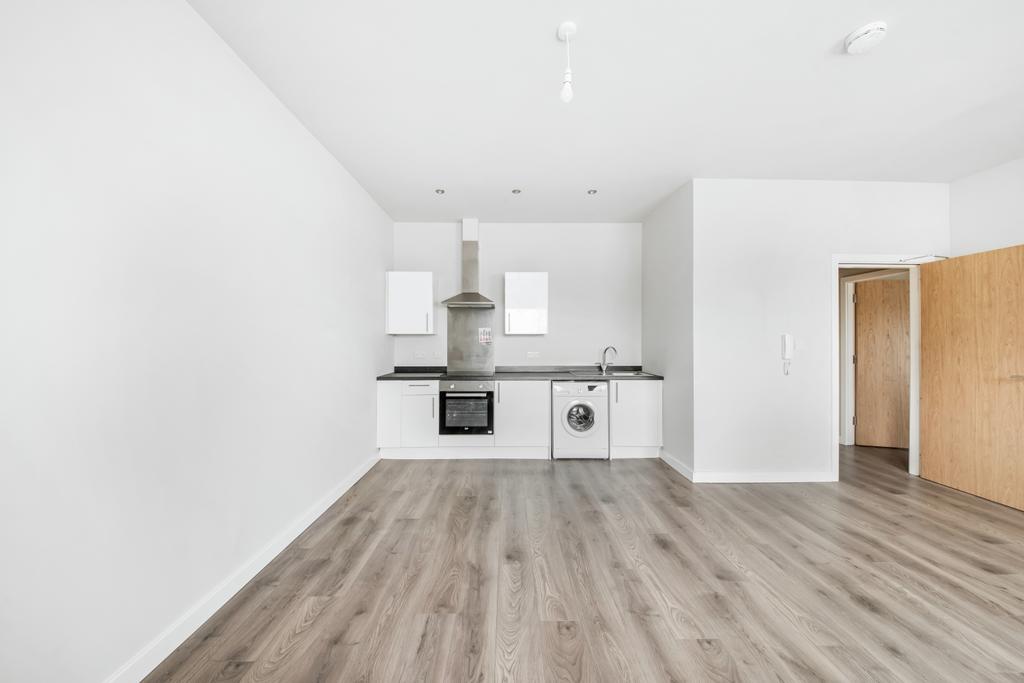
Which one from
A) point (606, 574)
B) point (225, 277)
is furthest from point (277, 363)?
point (606, 574)

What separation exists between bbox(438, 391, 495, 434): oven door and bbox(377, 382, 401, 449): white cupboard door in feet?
1.51

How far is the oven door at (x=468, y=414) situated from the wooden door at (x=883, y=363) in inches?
174

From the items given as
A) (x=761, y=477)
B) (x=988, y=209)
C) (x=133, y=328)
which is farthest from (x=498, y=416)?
(x=988, y=209)

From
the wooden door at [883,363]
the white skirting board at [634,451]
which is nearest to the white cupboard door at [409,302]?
the white skirting board at [634,451]

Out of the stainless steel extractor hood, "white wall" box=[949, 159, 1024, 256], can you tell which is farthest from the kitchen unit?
"white wall" box=[949, 159, 1024, 256]

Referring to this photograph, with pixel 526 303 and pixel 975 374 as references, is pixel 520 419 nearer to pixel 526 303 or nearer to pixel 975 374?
pixel 526 303

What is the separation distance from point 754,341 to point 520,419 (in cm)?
236

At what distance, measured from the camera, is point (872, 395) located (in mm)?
5055

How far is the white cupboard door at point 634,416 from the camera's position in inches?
180

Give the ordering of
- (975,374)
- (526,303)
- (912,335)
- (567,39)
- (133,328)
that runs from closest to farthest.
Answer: (133,328)
(567,39)
(975,374)
(912,335)
(526,303)

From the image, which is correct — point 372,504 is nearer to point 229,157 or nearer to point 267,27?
point 229,157

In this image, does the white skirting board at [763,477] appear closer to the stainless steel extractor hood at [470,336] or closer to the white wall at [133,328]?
the stainless steel extractor hood at [470,336]

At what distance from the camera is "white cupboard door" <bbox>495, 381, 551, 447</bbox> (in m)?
4.61

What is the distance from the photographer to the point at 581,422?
4582 millimetres
